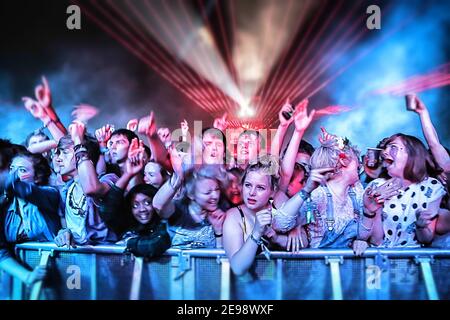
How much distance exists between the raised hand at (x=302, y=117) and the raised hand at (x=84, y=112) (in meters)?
1.27

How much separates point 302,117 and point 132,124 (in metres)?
1.08

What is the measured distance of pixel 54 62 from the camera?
139 inches

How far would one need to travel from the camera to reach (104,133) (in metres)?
3.49

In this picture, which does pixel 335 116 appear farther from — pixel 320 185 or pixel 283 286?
pixel 283 286

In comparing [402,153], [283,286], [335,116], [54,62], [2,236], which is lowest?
[283,286]

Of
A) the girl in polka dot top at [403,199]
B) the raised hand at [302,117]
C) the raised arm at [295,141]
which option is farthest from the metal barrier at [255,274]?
the raised hand at [302,117]

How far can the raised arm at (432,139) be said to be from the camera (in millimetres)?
3443

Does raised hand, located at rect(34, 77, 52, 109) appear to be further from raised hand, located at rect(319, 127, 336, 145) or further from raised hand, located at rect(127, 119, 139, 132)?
raised hand, located at rect(319, 127, 336, 145)

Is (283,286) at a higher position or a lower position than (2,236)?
lower

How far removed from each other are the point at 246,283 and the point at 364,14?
1845 millimetres

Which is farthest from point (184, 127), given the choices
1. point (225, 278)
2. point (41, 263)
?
point (41, 263)

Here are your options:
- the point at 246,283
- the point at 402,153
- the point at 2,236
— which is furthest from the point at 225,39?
the point at 2,236

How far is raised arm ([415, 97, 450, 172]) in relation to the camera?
344 cm

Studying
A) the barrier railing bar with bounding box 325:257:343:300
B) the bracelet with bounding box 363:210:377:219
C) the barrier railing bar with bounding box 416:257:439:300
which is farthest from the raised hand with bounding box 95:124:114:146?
the barrier railing bar with bounding box 416:257:439:300
